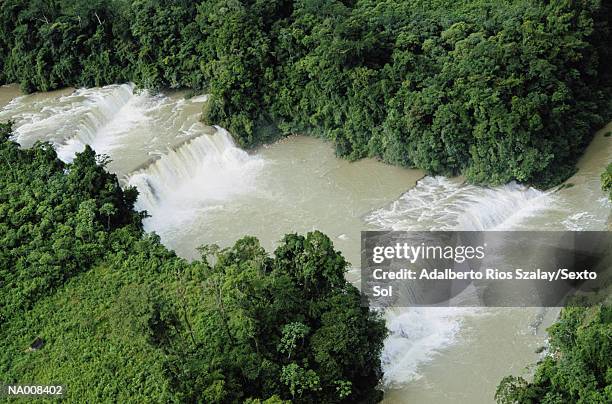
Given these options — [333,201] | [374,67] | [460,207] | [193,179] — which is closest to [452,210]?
[460,207]

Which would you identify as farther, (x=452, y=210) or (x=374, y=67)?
(x=374, y=67)

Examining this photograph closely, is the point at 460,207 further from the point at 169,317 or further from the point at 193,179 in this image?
the point at 169,317

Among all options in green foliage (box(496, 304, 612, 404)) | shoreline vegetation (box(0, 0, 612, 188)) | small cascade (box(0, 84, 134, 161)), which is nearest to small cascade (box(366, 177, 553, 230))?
shoreline vegetation (box(0, 0, 612, 188))

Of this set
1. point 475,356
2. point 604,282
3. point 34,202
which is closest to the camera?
point 475,356

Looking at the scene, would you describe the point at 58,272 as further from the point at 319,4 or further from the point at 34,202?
the point at 319,4

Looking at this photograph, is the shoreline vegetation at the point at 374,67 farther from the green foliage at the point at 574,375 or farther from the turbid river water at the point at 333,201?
the green foliage at the point at 574,375

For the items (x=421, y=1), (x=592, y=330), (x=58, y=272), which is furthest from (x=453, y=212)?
(x=58, y=272)
